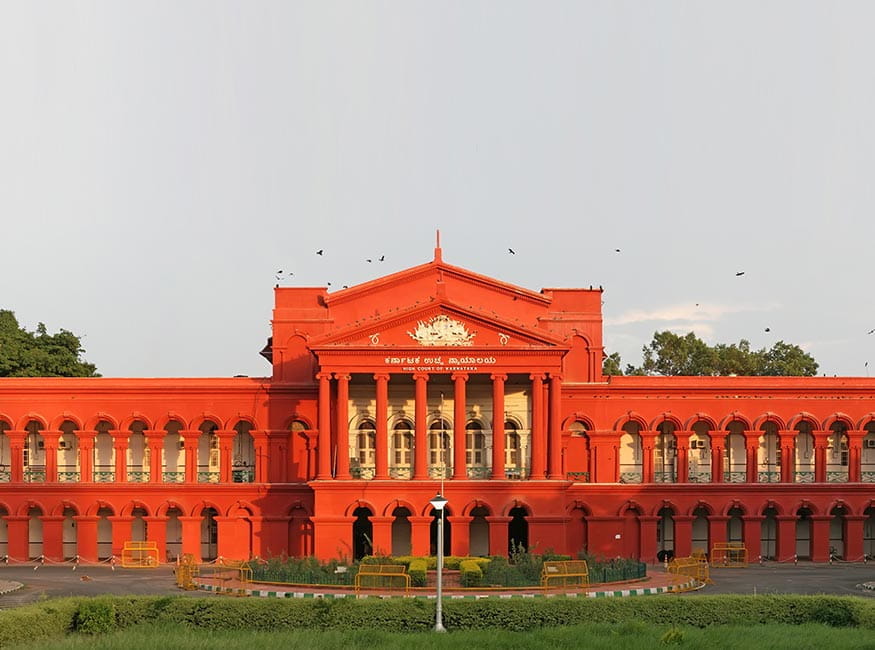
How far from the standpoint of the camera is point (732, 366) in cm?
8969

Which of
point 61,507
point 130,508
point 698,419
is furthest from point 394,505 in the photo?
point 61,507

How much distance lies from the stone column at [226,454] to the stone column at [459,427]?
34.7 feet

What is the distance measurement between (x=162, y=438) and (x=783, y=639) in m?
34.2

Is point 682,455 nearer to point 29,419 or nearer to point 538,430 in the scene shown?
point 538,430

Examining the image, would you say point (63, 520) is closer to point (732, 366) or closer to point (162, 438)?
point (162, 438)

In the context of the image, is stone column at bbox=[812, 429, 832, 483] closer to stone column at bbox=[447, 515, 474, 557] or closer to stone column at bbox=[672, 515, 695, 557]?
stone column at bbox=[672, 515, 695, 557]

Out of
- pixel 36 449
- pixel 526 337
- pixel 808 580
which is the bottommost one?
pixel 808 580

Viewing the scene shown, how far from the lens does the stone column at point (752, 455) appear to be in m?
59.0

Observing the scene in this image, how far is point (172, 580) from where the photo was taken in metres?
48.7

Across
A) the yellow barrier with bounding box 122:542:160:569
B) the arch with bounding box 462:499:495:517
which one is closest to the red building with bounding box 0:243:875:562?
the yellow barrier with bounding box 122:542:160:569

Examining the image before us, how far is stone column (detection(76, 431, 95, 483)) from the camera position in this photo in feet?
191

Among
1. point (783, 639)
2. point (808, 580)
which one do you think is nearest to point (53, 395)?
point (808, 580)

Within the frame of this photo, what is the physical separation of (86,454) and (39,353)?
16.9 meters

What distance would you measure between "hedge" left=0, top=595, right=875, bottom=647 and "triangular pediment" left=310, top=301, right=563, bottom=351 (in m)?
20.3
